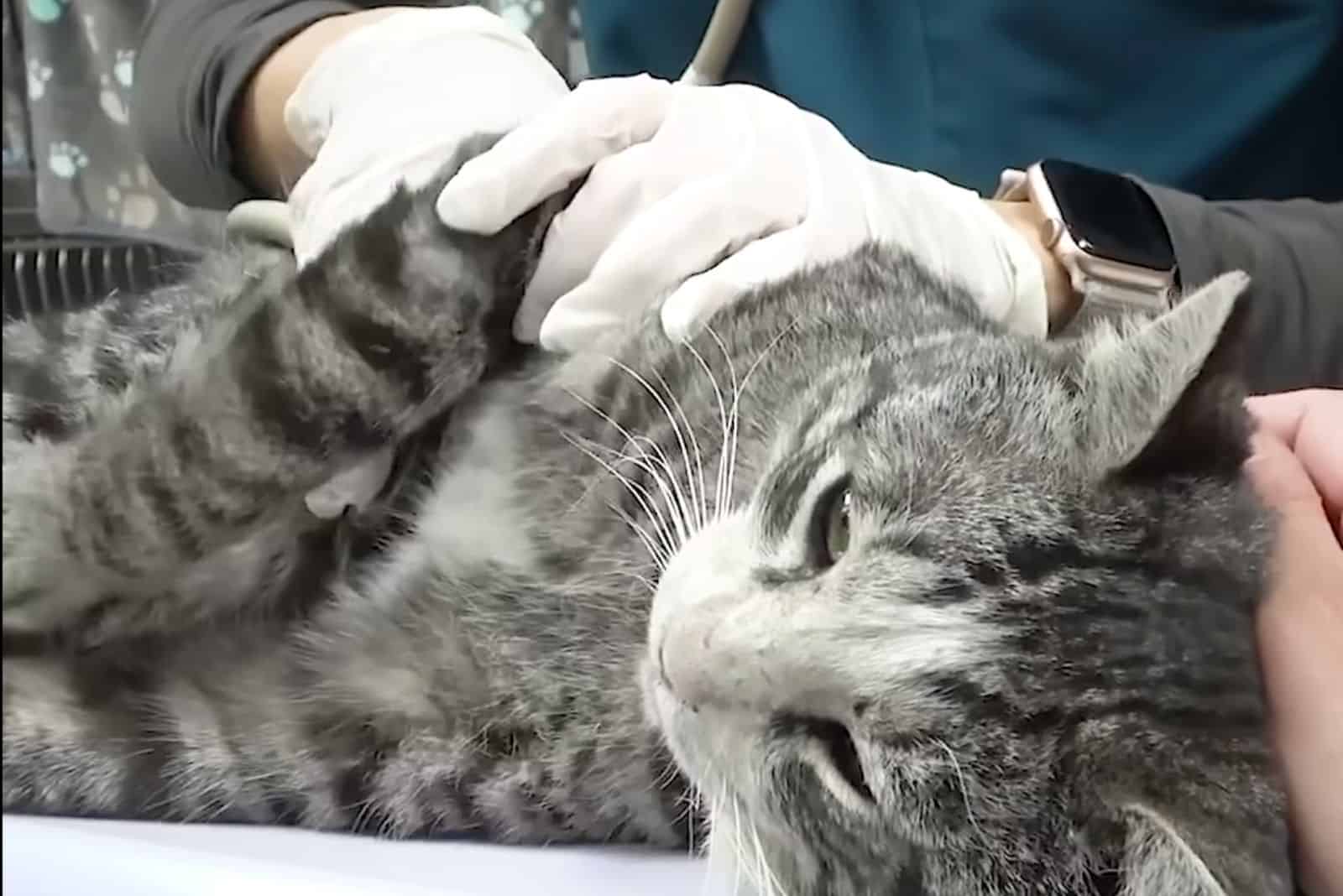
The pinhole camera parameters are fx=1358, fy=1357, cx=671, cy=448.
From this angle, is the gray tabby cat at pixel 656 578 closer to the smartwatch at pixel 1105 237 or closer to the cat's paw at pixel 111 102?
the smartwatch at pixel 1105 237

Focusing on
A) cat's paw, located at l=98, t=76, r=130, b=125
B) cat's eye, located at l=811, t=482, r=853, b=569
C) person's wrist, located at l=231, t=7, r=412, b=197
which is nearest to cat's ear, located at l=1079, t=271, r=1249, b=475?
cat's eye, located at l=811, t=482, r=853, b=569

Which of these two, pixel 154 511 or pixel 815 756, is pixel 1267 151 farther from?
pixel 154 511

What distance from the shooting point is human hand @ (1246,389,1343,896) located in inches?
25.1

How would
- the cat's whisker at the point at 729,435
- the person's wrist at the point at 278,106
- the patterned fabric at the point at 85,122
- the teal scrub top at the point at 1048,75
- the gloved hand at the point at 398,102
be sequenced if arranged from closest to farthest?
the cat's whisker at the point at 729,435 < the gloved hand at the point at 398,102 < the patterned fabric at the point at 85,122 < the person's wrist at the point at 278,106 < the teal scrub top at the point at 1048,75

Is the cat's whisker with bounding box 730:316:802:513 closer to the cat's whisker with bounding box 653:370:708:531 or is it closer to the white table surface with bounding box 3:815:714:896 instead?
the cat's whisker with bounding box 653:370:708:531

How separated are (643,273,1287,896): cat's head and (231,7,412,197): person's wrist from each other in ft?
1.93

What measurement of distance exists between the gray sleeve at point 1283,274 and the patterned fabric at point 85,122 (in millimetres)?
669

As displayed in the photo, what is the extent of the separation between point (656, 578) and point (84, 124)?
0.70 m

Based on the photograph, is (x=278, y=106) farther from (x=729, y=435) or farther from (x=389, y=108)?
(x=729, y=435)

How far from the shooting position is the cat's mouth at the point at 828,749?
25.6 inches

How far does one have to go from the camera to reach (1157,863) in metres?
0.58

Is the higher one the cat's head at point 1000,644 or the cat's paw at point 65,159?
the cat's paw at point 65,159

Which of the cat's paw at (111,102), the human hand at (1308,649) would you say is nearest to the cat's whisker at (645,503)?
the human hand at (1308,649)

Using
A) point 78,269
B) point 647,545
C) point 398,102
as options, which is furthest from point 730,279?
point 78,269
